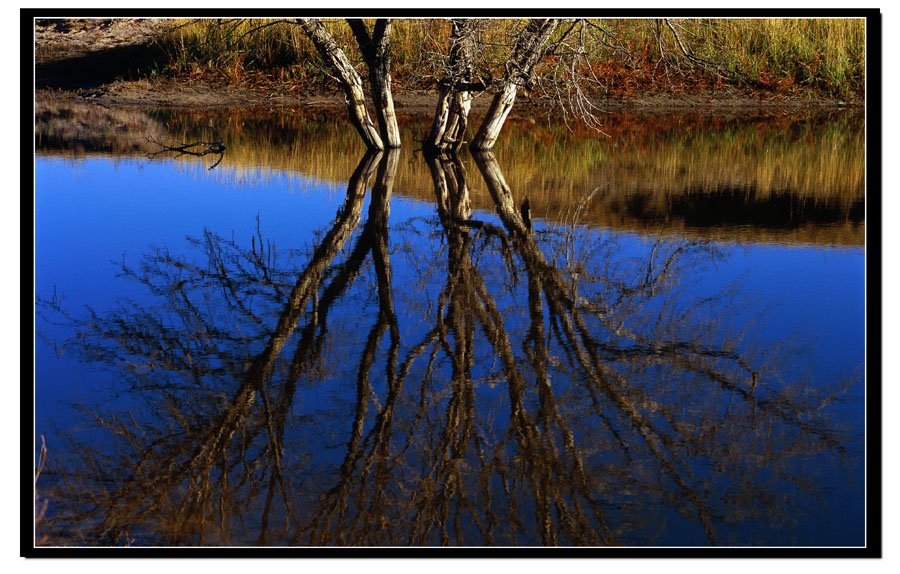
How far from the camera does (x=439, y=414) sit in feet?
14.2

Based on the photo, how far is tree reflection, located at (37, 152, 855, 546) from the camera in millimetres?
3531

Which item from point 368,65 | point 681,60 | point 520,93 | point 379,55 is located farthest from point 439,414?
point 681,60

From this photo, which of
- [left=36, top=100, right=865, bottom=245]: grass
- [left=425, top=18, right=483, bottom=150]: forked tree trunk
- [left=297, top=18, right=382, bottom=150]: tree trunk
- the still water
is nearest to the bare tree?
[left=297, top=18, right=382, bottom=150]: tree trunk

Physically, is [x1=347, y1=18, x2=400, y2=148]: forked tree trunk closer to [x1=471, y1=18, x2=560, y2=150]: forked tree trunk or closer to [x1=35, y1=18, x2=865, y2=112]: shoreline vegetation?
[x1=471, y1=18, x2=560, y2=150]: forked tree trunk

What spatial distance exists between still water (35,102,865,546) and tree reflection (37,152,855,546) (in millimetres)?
14

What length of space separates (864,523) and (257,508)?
2.01m

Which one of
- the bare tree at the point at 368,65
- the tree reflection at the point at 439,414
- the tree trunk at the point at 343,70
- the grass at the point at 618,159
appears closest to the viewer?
the tree reflection at the point at 439,414

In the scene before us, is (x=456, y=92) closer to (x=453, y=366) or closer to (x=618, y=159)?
(x=618, y=159)

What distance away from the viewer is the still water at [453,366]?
3584 millimetres

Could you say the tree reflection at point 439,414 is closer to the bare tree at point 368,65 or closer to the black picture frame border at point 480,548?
the black picture frame border at point 480,548

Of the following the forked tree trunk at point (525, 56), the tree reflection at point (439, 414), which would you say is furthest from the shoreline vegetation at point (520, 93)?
the tree reflection at point (439, 414)

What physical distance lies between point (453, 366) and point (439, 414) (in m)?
0.60

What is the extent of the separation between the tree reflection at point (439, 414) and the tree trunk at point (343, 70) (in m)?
4.97

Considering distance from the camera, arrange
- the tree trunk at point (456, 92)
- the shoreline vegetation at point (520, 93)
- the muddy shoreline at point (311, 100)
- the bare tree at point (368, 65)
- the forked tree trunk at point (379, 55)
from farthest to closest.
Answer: the shoreline vegetation at point (520, 93)
the muddy shoreline at point (311, 100)
the forked tree trunk at point (379, 55)
the bare tree at point (368, 65)
the tree trunk at point (456, 92)
